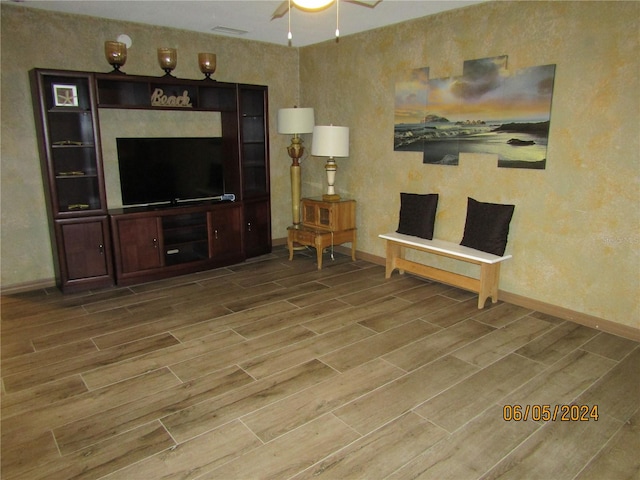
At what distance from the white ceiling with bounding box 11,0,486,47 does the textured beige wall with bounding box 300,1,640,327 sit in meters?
0.26

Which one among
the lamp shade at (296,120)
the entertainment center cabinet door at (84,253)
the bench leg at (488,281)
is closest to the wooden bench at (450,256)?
the bench leg at (488,281)

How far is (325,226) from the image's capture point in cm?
523

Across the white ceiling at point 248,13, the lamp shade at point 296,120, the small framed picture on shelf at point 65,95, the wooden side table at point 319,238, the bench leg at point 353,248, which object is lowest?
the bench leg at point 353,248

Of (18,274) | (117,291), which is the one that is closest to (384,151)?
(117,291)

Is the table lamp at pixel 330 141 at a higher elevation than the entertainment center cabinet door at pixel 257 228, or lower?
higher

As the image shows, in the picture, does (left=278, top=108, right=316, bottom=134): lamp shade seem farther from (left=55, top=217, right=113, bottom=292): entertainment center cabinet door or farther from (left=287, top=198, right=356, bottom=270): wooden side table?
(left=55, top=217, right=113, bottom=292): entertainment center cabinet door

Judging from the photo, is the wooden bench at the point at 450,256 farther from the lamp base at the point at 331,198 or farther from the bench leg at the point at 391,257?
the lamp base at the point at 331,198

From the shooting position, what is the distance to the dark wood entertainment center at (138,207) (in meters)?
4.14

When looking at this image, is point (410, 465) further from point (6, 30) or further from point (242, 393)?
point (6, 30)

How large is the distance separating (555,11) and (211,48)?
355cm

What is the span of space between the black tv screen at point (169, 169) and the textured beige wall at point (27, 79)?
226 mm

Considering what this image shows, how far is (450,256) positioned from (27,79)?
4.20 meters
